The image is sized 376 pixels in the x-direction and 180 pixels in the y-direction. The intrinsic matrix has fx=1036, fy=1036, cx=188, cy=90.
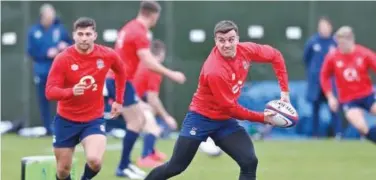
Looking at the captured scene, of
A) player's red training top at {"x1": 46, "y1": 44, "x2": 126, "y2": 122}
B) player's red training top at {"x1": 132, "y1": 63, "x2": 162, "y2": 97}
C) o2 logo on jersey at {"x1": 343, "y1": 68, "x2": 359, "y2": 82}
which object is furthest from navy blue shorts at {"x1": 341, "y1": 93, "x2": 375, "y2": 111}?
player's red training top at {"x1": 46, "y1": 44, "x2": 126, "y2": 122}

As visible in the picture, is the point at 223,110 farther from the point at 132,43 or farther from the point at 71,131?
the point at 132,43

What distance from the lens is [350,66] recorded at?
52.7 ft

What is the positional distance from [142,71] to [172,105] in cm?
622

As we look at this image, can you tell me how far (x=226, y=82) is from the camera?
401 inches

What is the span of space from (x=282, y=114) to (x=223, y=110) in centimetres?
59

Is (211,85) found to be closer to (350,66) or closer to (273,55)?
(273,55)

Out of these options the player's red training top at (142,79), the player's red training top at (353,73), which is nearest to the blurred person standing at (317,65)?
the player's red training top at (353,73)

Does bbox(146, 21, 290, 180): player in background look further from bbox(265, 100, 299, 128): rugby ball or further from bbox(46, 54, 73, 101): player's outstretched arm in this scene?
bbox(46, 54, 73, 101): player's outstretched arm

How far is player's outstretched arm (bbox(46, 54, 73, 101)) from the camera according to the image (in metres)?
10.7

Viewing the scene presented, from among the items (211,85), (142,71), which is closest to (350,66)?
(142,71)

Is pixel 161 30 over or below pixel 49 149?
over

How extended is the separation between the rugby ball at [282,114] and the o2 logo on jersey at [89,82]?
201cm

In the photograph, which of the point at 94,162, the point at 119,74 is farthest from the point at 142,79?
the point at 94,162

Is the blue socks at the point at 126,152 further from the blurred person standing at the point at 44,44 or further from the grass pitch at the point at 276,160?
the blurred person standing at the point at 44,44
